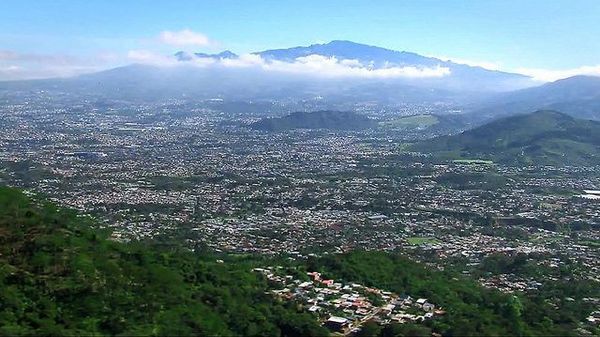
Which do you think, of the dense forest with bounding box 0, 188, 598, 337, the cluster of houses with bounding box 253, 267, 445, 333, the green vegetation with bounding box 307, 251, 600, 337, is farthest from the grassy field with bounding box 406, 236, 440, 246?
the cluster of houses with bounding box 253, 267, 445, 333

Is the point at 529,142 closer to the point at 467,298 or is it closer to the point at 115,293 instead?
the point at 467,298

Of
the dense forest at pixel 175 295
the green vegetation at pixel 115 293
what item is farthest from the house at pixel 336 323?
the green vegetation at pixel 115 293

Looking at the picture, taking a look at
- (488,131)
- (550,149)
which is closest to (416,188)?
(550,149)

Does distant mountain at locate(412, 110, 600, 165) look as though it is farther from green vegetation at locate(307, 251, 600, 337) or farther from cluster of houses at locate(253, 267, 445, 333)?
cluster of houses at locate(253, 267, 445, 333)

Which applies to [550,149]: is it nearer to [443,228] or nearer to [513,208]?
[513,208]

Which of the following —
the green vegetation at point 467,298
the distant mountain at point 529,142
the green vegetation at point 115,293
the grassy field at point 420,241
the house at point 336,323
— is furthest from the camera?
the distant mountain at point 529,142

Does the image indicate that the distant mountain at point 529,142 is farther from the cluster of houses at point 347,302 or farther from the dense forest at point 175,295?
the cluster of houses at point 347,302

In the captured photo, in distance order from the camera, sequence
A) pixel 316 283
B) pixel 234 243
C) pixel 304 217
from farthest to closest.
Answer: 1. pixel 304 217
2. pixel 234 243
3. pixel 316 283
